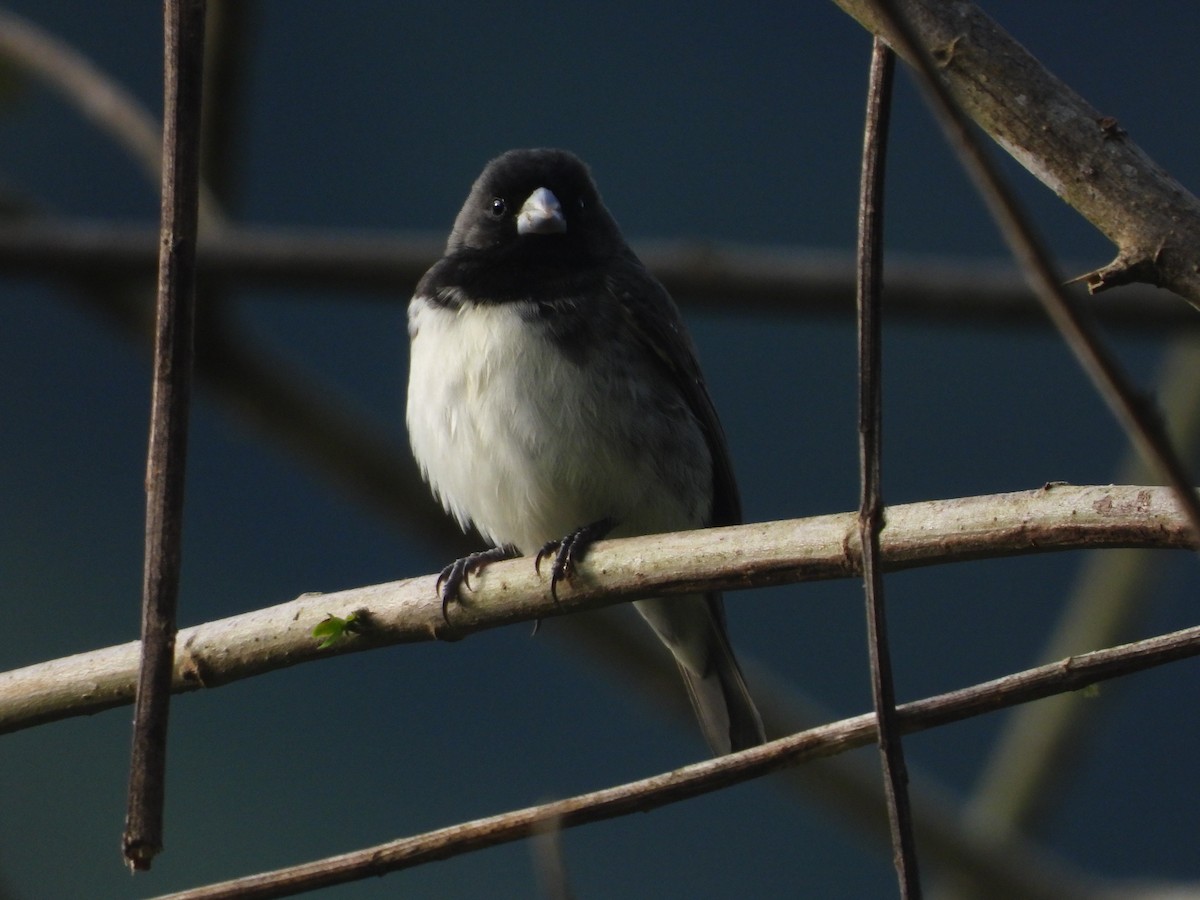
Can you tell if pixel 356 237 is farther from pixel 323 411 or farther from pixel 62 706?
pixel 62 706

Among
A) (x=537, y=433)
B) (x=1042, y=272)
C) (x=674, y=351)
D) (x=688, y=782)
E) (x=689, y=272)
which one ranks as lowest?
(x=688, y=782)

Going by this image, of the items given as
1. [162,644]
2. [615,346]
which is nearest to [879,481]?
[162,644]

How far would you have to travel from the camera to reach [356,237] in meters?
3.71

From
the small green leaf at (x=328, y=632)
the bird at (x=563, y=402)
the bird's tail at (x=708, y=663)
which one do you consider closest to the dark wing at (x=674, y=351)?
the bird at (x=563, y=402)

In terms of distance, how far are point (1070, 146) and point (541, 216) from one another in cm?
210

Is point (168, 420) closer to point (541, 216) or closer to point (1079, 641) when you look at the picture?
point (541, 216)

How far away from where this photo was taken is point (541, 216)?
334 centimetres

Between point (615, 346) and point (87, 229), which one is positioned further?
point (87, 229)

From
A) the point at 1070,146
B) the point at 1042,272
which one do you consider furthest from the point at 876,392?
the point at 1070,146

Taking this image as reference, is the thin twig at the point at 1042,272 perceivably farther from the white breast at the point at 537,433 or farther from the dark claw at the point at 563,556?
the white breast at the point at 537,433

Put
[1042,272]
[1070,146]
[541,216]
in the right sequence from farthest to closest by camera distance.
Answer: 1. [541,216]
2. [1070,146]
3. [1042,272]

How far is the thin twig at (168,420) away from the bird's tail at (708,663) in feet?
7.06

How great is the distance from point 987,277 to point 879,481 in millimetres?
2663

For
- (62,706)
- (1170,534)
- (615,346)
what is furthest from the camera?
(615,346)
